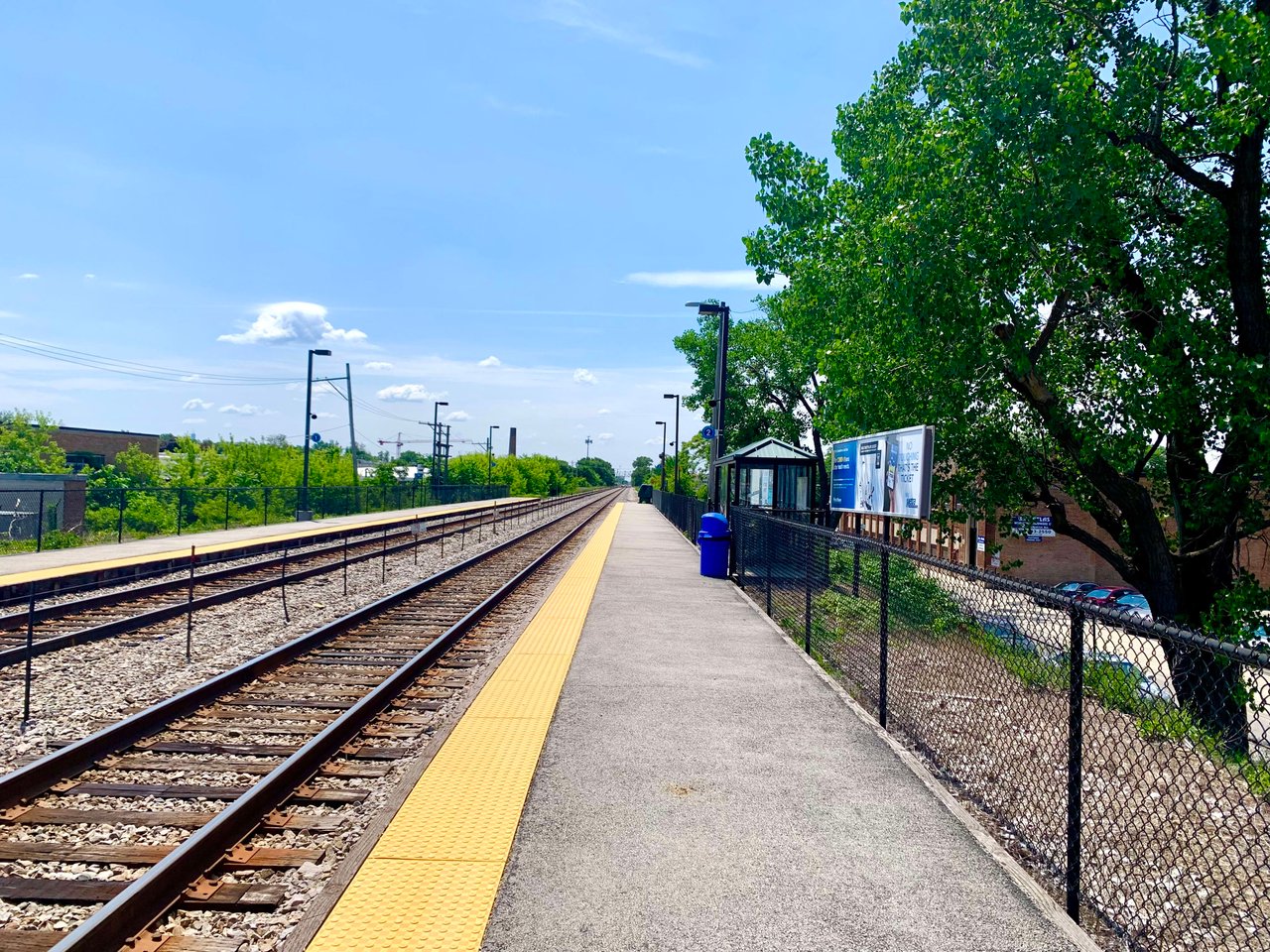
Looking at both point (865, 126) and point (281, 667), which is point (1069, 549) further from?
point (281, 667)

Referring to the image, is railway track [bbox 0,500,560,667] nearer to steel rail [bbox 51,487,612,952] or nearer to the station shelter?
steel rail [bbox 51,487,612,952]

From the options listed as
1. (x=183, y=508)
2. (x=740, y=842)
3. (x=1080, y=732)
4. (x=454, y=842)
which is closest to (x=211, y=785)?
(x=454, y=842)

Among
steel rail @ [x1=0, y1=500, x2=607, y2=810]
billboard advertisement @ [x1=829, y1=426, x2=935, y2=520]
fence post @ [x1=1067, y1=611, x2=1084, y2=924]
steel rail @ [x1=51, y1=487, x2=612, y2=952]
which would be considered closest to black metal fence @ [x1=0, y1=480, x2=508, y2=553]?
steel rail @ [x1=0, y1=500, x2=607, y2=810]

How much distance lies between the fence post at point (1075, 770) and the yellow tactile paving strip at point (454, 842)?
8.66 feet

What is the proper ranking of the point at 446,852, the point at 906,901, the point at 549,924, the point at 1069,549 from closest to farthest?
the point at 549,924
the point at 906,901
the point at 446,852
the point at 1069,549

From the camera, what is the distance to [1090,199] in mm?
10461

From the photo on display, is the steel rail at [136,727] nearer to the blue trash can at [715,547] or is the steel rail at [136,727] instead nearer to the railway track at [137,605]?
the railway track at [137,605]

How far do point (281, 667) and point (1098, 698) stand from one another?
7703mm

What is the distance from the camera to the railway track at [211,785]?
410 centimetres

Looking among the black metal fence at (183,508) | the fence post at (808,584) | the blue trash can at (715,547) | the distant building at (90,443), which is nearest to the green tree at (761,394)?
the black metal fence at (183,508)

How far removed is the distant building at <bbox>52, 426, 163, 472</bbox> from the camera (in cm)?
7735

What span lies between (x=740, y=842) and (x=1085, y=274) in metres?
9.76

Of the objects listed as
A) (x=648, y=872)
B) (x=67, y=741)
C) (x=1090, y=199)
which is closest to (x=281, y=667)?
(x=67, y=741)

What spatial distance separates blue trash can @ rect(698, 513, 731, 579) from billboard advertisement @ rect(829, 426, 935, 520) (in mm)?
3286
